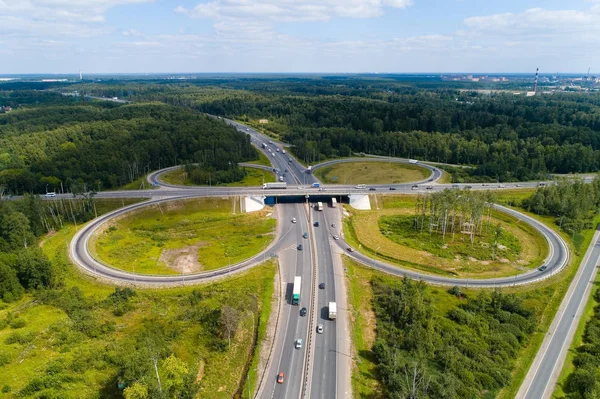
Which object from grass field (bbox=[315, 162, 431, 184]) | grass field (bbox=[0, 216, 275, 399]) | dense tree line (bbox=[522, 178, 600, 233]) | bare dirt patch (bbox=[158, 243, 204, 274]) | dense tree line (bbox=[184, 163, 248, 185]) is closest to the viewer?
grass field (bbox=[0, 216, 275, 399])

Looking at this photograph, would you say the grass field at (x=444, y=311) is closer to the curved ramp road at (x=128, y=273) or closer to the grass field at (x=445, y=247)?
the grass field at (x=445, y=247)

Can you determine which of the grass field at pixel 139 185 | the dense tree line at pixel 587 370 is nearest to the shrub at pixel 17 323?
the grass field at pixel 139 185

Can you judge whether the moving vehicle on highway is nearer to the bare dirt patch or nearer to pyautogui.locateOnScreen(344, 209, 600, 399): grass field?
pyautogui.locateOnScreen(344, 209, 600, 399): grass field

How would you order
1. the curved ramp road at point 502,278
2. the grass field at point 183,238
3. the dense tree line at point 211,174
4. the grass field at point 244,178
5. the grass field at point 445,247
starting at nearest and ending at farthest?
the curved ramp road at point 502,278, the grass field at point 445,247, the grass field at point 183,238, the dense tree line at point 211,174, the grass field at point 244,178

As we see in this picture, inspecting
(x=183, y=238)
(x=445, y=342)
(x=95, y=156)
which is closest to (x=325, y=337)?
(x=445, y=342)

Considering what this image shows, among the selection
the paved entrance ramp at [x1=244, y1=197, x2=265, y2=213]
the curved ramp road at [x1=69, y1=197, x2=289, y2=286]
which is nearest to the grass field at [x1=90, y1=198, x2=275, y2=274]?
the curved ramp road at [x1=69, y1=197, x2=289, y2=286]

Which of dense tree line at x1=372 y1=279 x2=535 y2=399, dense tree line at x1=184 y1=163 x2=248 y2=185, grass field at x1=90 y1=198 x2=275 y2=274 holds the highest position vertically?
dense tree line at x1=184 y1=163 x2=248 y2=185

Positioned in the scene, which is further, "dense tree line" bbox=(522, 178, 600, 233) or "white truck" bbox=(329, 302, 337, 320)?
"dense tree line" bbox=(522, 178, 600, 233)

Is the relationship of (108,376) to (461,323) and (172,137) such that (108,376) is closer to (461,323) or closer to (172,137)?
(461,323)
